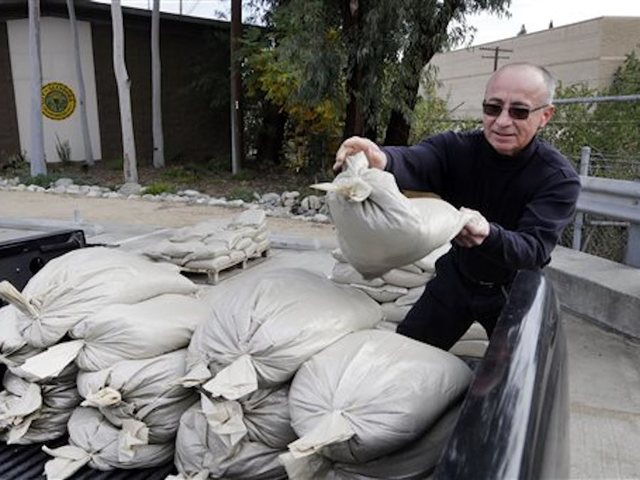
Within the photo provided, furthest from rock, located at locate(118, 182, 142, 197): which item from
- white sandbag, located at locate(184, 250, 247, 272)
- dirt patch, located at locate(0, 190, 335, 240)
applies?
white sandbag, located at locate(184, 250, 247, 272)

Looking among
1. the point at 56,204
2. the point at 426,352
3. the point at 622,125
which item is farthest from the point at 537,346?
the point at 56,204

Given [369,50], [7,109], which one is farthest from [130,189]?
[7,109]

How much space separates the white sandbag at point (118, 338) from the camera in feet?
6.20

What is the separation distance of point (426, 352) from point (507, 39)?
3847 centimetres

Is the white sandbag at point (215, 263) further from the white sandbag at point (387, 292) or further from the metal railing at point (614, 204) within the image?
the metal railing at point (614, 204)

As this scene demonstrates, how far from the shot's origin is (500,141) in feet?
6.93

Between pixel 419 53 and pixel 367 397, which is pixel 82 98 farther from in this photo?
pixel 367 397

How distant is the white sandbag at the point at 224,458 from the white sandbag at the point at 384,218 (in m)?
0.66

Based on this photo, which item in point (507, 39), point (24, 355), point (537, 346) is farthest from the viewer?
point (507, 39)

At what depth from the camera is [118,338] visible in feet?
6.42

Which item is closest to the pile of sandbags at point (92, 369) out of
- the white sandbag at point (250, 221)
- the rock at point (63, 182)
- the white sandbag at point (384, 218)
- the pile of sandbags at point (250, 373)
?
the pile of sandbags at point (250, 373)

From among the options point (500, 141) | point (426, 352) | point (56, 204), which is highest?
point (500, 141)

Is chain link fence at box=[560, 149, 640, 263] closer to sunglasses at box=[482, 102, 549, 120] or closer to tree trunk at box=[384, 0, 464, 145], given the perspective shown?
sunglasses at box=[482, 102, 549, 120]

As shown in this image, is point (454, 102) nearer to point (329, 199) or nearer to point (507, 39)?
point (507, 39)
